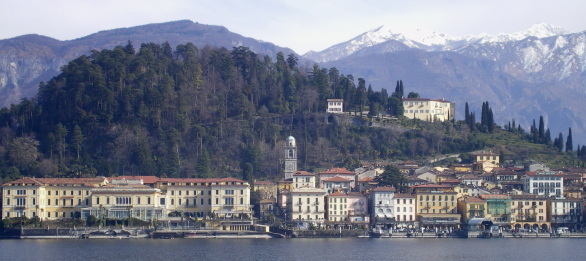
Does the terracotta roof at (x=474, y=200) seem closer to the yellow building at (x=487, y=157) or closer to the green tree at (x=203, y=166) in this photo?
the yellow building at (x=487, y=157)

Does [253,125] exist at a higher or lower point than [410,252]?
higher

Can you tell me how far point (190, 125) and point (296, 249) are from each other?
53.2m

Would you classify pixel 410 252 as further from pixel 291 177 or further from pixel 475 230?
pixel 291 177

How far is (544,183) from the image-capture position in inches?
5098

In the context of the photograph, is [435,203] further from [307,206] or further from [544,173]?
[544,173]

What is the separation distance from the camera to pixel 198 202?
12344cm

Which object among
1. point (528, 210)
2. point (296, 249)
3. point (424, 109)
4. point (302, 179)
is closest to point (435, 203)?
point (528, 210)

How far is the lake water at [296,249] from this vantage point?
90438 mm

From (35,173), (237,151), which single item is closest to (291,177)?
(237,151)

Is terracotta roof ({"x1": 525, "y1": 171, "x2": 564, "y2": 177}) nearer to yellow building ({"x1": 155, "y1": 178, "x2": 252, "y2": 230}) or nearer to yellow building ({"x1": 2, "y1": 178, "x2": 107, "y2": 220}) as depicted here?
yellow building ({"x1": 155, "y1": 178, "x2": 252, "y2": 230})

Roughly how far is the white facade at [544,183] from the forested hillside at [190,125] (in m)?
19.5

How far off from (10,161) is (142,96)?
73.8 ft

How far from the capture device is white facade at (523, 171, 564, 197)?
129 meters

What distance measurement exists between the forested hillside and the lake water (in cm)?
2662
